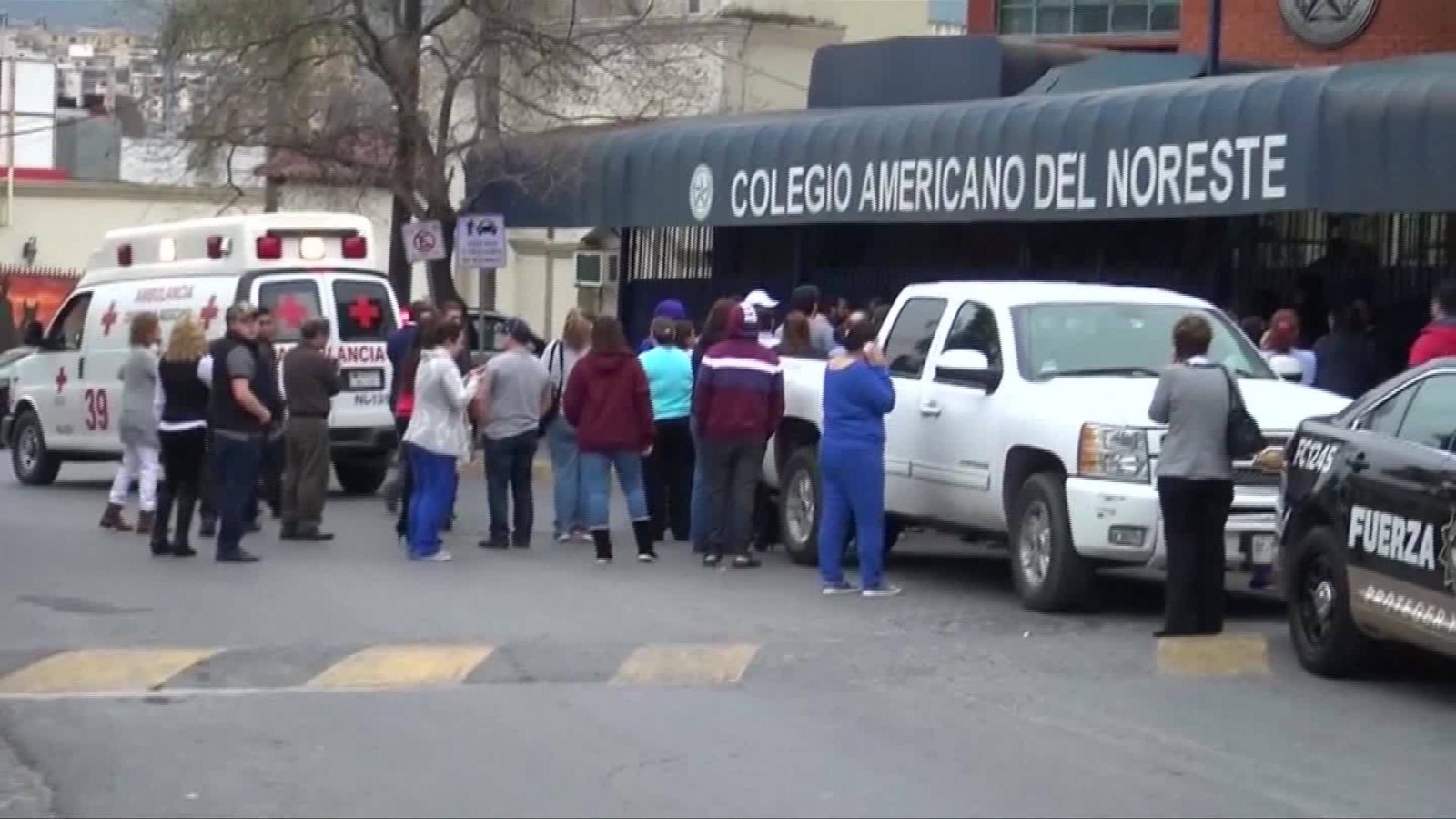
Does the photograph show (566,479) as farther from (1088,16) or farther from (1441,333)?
(1088,16)

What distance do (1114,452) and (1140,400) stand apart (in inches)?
16.9

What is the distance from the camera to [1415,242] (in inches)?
829

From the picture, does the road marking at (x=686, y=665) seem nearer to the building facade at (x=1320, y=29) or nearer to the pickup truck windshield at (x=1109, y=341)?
the pickup truck windshield at (x=1109, y=341)

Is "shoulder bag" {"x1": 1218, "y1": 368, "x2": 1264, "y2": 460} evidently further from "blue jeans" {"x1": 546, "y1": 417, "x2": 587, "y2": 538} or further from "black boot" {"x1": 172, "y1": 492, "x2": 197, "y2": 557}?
"black boot" {"x1": 172, "y1": 492, "x2": 197, "y2": 557}

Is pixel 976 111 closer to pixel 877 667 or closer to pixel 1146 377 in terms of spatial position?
pixel 1146 377

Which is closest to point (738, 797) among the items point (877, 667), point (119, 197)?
point (877, 667)

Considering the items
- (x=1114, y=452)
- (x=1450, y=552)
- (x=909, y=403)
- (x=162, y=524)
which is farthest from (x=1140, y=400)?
(x=162, y=524)

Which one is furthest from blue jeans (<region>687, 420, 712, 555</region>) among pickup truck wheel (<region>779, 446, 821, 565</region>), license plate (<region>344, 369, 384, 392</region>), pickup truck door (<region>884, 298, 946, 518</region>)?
license plate (<region>344, 369, 384, 392</region>)

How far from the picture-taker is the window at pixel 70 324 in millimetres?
24484

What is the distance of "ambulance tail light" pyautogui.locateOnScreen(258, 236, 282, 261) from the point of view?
22.8 meters

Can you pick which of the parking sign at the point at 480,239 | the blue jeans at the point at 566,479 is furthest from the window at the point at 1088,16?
the blue jeans at the point at 566,479

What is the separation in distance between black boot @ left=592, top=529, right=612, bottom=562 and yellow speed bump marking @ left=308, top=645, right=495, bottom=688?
4.39 meters

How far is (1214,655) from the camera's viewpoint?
41.3ft

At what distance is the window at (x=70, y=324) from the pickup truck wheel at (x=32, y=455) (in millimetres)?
1009
